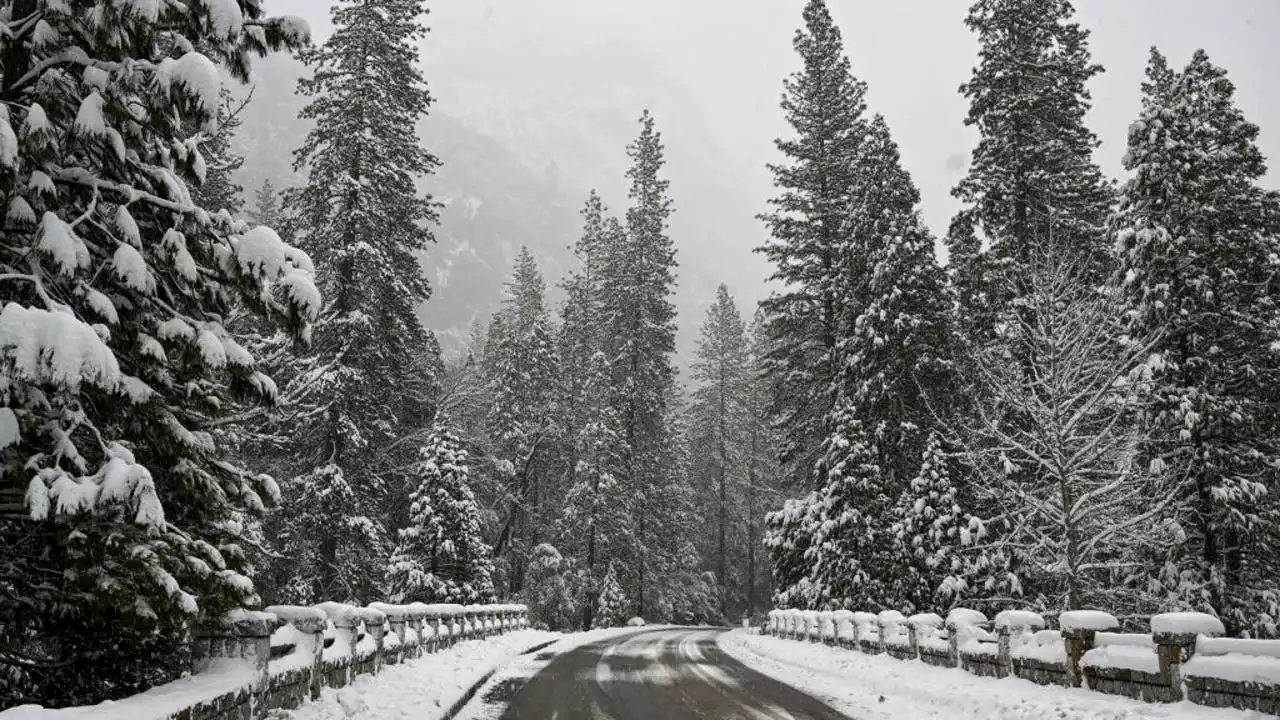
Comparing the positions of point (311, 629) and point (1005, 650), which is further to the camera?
point (1005, 650)

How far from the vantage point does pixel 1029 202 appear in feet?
74.5

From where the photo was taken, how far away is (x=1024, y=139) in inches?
903

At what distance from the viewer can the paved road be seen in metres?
9.60

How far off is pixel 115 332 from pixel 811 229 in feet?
84.1

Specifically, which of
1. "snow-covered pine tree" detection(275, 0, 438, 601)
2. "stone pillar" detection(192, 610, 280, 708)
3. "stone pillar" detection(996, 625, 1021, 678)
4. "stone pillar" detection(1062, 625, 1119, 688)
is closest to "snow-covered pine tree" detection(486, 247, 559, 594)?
"snow-covered pine tree" detection(275, 0, 438, 601)

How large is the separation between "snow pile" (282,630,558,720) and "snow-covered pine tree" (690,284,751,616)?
43598 mm

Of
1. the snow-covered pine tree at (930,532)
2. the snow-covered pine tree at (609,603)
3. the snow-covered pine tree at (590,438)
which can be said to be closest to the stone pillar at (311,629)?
the snow-covered pine tree at (930,532)

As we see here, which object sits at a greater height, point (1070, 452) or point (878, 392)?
point (878, 392)

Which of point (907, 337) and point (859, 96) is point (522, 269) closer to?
point (859, 96)

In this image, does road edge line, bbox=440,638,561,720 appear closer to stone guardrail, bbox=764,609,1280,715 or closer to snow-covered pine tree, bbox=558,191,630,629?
stone guardrail, bbox=764,609,1280,715

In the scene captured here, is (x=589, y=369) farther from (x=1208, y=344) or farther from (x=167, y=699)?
(x=167, y=699)

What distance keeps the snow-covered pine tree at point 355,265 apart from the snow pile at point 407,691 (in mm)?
6500

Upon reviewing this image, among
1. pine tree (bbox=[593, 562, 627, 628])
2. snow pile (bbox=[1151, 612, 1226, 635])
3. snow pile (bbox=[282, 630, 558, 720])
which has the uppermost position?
snow pile (bbox=[1151, 612, 1226, 635])

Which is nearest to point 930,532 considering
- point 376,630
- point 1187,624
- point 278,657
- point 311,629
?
point 1187,624
